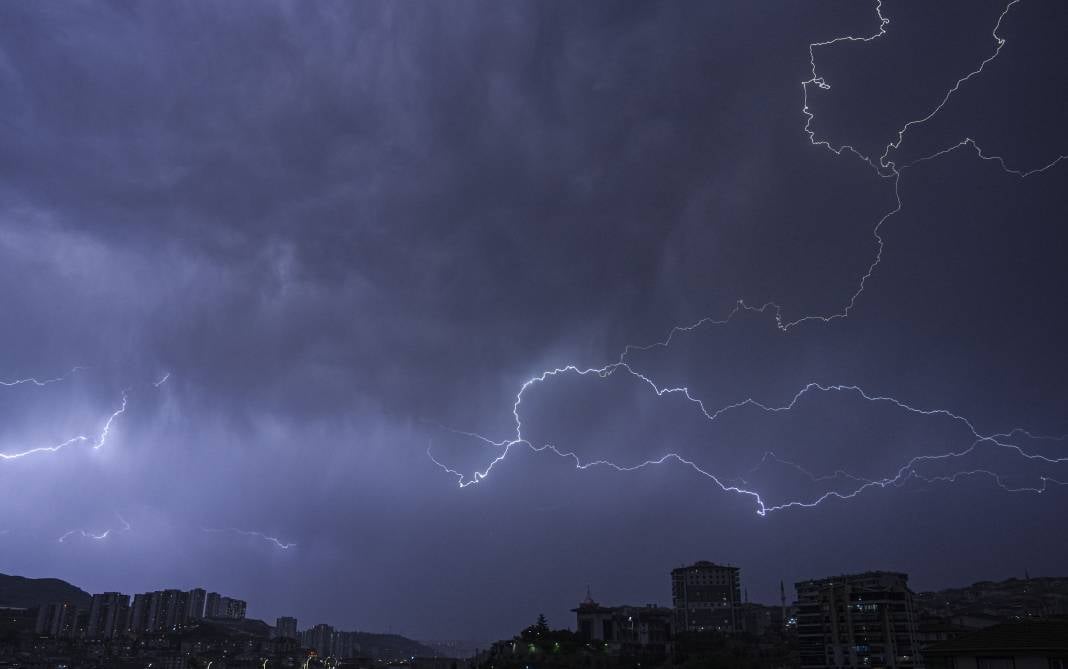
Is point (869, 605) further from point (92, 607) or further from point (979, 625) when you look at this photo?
point (92, 607)

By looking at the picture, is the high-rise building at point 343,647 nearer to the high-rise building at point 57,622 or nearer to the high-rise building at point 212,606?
the high-rise building at point 212,606

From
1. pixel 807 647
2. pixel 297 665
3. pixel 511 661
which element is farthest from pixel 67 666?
pixel 807 647

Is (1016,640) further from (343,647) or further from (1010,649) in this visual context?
(343,647)

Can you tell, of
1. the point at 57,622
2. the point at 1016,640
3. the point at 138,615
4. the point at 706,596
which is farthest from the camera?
the point at 138,615

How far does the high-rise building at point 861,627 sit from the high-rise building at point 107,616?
104m

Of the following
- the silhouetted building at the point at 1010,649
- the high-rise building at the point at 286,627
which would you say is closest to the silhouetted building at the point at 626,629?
the silhouetted building at the point at 1010,649

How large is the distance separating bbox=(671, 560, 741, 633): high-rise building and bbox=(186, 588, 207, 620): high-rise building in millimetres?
81572

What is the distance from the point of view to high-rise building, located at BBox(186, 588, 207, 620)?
121 meters

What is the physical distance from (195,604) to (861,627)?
370ft

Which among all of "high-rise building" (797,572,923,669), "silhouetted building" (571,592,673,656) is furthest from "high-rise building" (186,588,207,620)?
"high-rise building" (797,572,923,669)

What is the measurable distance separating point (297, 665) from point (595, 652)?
207ft

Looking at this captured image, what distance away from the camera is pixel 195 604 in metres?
123

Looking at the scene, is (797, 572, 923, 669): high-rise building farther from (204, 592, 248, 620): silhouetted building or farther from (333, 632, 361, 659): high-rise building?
(333, 632, 361, 659): high-rise building

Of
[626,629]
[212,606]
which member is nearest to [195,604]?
[212,606]
